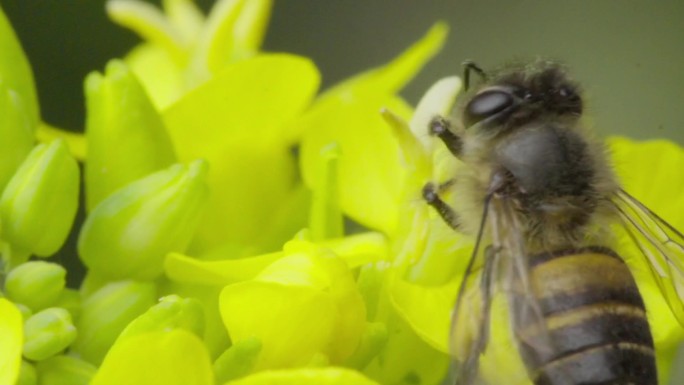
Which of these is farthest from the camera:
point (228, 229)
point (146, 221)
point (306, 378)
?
point (228, 229)

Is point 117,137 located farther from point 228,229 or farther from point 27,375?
point 27,375

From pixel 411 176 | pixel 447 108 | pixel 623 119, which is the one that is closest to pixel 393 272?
pixel 411 176

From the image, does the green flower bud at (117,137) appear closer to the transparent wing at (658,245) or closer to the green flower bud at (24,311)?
the green flower bud at (24,311)

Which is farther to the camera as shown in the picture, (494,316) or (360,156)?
(360,156)

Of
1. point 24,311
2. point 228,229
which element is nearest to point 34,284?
point 24,311

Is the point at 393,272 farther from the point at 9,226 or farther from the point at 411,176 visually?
the point at 9,226
